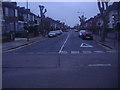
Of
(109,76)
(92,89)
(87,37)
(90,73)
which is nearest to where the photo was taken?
(92,89)

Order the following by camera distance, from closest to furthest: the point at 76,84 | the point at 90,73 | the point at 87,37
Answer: the point at 76,84, the point at 90,73, the point at 87,37

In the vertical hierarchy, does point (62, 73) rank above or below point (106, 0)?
below

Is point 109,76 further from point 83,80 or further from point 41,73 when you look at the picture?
point 41,73

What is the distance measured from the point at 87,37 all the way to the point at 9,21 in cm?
1793

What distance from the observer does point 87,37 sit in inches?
1458

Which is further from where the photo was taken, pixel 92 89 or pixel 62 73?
pixel 62 73

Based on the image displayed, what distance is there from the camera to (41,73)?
28.9 ft

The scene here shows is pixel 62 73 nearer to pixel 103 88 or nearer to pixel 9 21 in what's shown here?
pixel 103 88

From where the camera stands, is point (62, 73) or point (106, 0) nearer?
point (62, 73)

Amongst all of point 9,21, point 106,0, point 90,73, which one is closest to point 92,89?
point 90,73

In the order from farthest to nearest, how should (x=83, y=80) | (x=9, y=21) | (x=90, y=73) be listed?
(x=9, y=21)
(x=90, y=73)
(x=83, y=80)

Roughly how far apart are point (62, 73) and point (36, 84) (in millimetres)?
1919

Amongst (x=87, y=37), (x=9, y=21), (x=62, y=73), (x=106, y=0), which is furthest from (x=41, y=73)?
(x=9, y=21)

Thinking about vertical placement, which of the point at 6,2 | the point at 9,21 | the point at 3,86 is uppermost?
the point at 6,2
